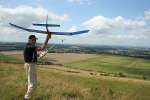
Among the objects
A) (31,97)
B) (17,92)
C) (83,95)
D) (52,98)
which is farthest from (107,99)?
(17,92)

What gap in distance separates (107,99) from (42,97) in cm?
209

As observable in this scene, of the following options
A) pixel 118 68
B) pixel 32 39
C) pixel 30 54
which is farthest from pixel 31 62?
pixel 118 68

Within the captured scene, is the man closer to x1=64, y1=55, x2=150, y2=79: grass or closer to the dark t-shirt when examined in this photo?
the dark t-shirt

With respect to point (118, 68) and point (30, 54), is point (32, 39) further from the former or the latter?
point (118, 68)

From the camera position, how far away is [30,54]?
337 inches

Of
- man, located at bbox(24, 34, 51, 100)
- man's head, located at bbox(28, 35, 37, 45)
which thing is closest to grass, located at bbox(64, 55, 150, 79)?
man, located at bbox(24, 34, 51, 100)

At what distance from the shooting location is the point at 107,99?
910cm

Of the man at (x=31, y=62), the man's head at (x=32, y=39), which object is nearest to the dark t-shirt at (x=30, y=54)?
the man at (x=31, y=62)

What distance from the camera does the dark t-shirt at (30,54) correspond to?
28.0 feet

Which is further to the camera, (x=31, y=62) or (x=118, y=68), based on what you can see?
(x=118, y=68)

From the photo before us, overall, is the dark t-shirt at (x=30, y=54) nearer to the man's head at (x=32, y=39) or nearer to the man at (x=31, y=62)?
the man at (x=31, y=62)

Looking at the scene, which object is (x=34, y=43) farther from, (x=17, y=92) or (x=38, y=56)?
(x=17, y=92)

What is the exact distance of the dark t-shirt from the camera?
336 inches

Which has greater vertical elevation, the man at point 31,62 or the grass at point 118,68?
the man at point 31,62
